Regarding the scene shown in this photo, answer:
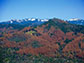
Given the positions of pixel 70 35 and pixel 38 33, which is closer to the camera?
pixel 70 35

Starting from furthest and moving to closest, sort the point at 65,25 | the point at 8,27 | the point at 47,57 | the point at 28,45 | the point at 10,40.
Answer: the point at 8,27
the point at 65,25
the point at 10,40
the point at 28,45
the point at 47,57

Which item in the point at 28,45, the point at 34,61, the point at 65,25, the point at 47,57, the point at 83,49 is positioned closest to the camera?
the point at 34,61

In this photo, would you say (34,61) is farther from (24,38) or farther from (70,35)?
(70,35)

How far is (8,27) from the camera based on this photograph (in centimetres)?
7638

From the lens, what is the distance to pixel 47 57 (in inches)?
1273

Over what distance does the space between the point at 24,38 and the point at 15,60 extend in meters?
14.2

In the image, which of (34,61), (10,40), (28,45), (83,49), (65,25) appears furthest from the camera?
(65,25)

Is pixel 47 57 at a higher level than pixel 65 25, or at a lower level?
lower

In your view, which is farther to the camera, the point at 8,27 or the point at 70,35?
the point at 8,27

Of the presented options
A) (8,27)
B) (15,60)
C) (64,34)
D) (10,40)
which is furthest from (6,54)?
(8,27)

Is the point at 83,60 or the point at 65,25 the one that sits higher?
the point at 65,25

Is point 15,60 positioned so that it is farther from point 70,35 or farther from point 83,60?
point 70,35

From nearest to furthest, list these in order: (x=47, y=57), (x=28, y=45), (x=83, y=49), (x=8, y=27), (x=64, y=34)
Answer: (x=47, y=57) < (x=83, y=49) < (x=28, y=45) < (x=64, y=34) < (x=8, y=27)

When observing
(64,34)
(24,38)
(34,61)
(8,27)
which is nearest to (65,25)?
(64,34)
